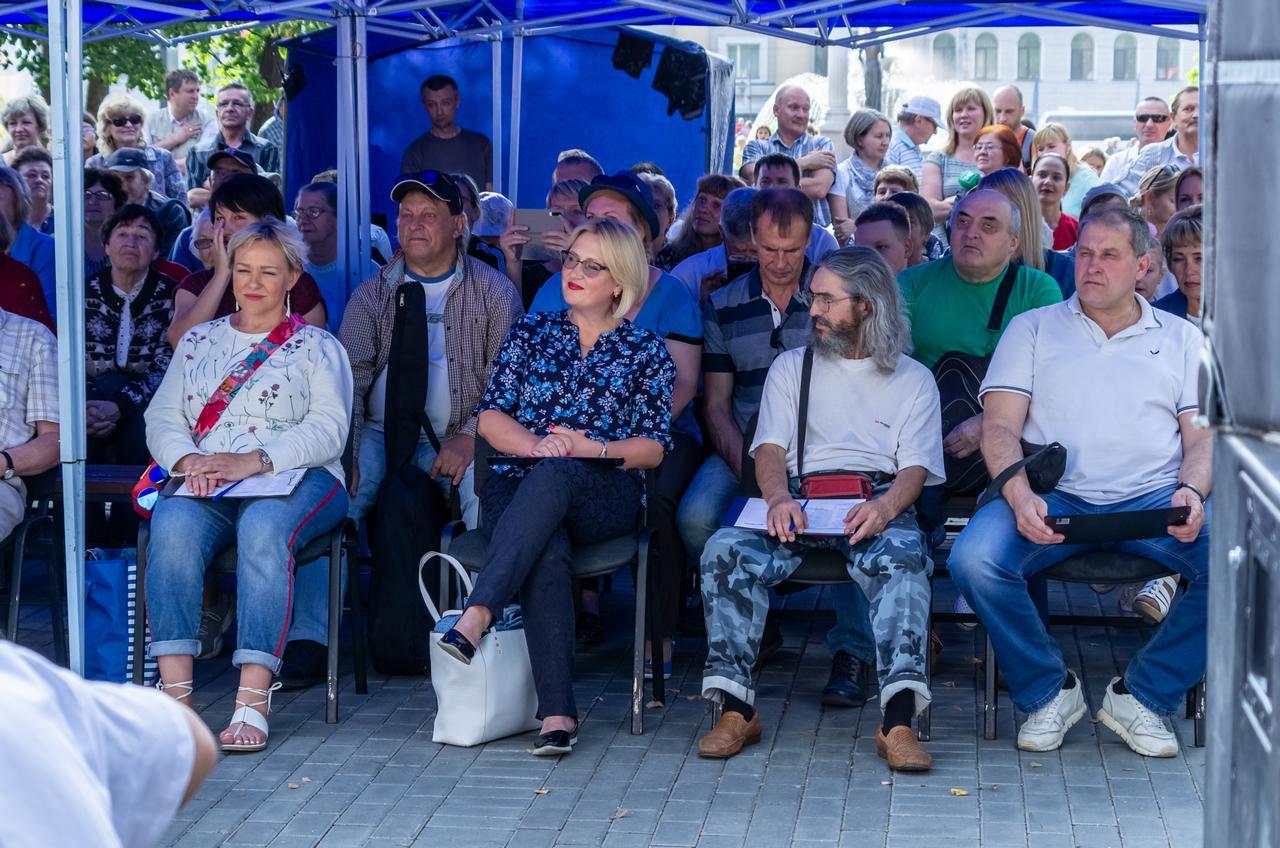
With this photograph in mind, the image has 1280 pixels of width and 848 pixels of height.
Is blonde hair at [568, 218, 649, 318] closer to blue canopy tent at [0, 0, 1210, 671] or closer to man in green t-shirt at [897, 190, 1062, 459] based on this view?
man in green t-shirt at [897, 190, 1062, 459]

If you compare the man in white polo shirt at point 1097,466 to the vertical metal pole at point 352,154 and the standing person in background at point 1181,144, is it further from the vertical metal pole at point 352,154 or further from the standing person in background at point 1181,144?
the standing person in background at point 1181,144

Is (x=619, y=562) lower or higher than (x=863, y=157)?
lower

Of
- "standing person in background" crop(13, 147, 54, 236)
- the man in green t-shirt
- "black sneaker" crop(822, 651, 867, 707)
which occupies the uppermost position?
"standing person in background" crop(13, 147, 54, 236)

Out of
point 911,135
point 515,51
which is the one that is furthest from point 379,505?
point 911,135

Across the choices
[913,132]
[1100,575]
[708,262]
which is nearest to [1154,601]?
[1100,575]

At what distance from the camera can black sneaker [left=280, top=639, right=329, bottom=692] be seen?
5586 millimetres

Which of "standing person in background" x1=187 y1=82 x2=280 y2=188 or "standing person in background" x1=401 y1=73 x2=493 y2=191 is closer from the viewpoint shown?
"standing person in background" x1=401 y1=73 x2=493 y2=191

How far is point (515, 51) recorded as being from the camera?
9758 mm

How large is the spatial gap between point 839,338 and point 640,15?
437 centimetres

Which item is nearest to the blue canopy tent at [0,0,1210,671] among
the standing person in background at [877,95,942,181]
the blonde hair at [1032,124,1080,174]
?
the standing person in background at [877,95,942,181]

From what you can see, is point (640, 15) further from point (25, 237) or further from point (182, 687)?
point (182, 687)

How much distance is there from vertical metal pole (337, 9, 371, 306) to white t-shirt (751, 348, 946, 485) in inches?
90.6

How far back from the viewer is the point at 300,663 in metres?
5.59

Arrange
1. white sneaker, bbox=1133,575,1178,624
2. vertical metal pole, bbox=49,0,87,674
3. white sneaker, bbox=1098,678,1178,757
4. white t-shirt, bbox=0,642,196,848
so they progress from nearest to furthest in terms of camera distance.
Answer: white t-shirt, bbox=0,642,196,848
vertical metal pole, bbox=49,0,87,674
white sneaker, bbox=1098,678,1178,757
white sneaker, bbox=1133,575,1178,624
